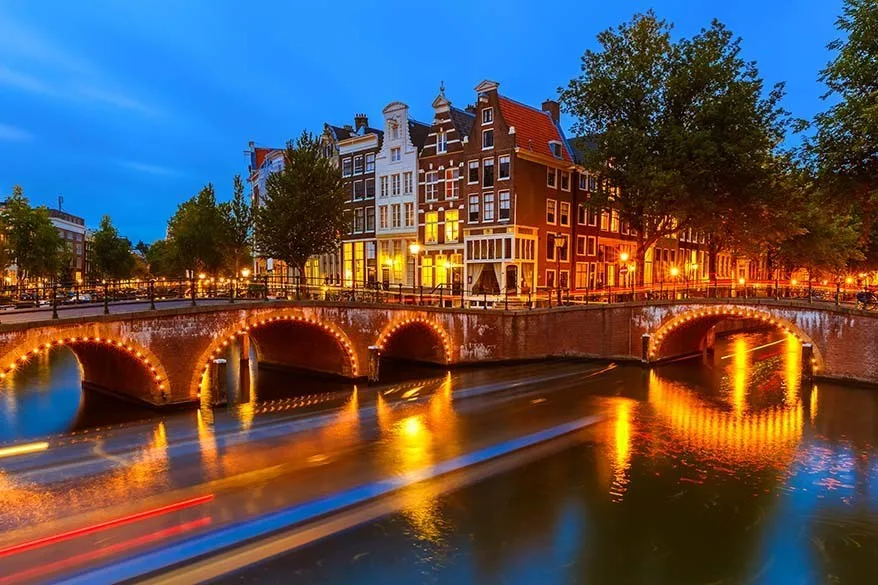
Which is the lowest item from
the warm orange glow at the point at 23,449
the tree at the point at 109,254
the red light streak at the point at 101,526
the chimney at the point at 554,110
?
the red light streak at the point at 101,526

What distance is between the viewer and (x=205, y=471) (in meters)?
16.3

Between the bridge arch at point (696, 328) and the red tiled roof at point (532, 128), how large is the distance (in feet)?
→ 57.1

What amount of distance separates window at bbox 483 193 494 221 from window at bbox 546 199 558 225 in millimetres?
5023

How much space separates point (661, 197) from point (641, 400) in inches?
672

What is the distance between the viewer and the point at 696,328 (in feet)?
128

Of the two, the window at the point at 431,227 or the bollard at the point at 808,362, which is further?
the window at the point at 431,227

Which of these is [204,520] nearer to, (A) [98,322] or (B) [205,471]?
(B) [205,471]

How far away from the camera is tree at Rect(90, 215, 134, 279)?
65250mm

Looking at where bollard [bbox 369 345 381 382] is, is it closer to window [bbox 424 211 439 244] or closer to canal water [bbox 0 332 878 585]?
canal water [bbox 0 332 878 585]

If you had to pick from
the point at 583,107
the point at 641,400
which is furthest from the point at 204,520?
the point at 583,107

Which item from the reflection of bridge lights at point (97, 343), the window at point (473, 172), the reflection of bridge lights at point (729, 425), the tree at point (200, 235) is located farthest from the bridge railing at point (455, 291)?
the tree at point (200, 235)

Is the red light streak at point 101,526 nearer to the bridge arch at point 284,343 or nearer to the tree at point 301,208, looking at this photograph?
the bridge arch at point 284,343

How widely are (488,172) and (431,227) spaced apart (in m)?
7.50

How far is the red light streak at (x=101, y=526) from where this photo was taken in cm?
1177
